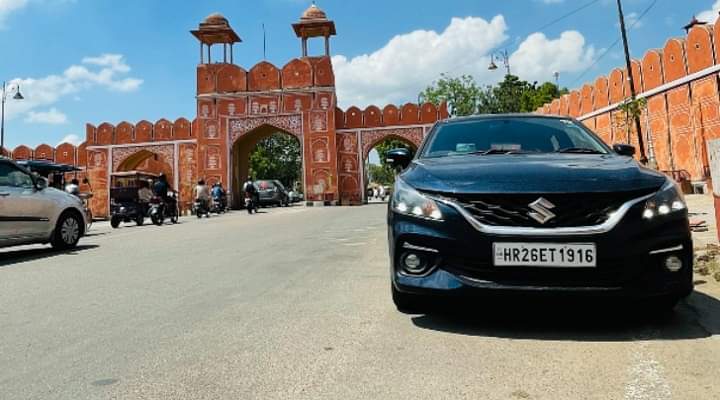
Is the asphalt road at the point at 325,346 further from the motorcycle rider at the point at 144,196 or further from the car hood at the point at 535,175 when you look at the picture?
the motorcycle rider at the point at 144,196

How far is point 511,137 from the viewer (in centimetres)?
444

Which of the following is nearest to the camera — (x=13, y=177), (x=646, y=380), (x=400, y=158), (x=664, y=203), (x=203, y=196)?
(x=646, y=380)

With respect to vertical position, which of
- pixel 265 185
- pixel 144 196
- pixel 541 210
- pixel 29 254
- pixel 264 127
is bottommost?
pixel 29 254

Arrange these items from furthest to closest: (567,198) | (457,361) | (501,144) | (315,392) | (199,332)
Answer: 1. (501,144)
2. (199,332)
3. (567,198)
4. (457,361)
5. (315,392)

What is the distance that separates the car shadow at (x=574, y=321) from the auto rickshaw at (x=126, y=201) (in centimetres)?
1589

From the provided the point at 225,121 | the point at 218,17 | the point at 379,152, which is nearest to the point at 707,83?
the point at 225,121

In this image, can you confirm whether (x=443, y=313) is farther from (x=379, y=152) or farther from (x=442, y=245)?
(x=379, y=152)

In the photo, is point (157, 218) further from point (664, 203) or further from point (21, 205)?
point (664, 203)

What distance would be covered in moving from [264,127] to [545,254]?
113 ft

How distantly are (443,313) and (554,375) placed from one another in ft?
3.89

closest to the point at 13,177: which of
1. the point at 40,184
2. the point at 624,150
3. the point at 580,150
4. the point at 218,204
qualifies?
the point at 40,184

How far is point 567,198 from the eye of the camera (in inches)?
112

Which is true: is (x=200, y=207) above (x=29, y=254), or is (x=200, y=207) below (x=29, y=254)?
above

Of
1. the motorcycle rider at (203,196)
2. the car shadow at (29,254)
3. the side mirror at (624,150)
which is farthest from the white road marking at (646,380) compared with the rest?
the motorcycle rider at (203,196)
